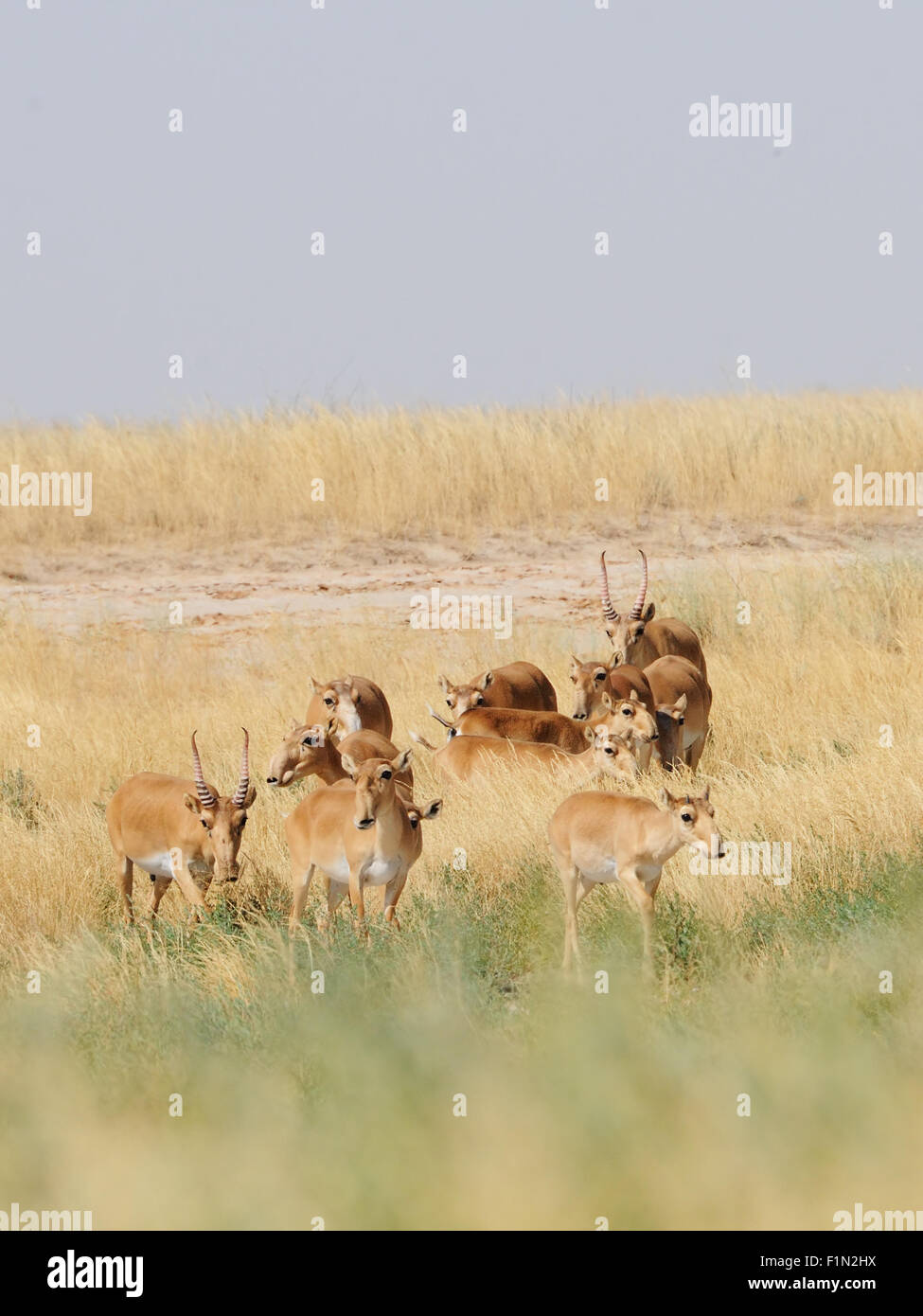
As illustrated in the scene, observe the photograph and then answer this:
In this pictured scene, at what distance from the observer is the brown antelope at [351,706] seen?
12.7 m

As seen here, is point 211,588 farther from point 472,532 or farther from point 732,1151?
point 732,1151

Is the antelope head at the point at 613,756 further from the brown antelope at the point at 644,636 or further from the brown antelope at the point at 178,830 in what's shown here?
the brown antelope at the point at 644,636

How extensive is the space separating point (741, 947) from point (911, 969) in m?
1.12

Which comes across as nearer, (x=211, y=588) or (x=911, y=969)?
(x=911, y=969)

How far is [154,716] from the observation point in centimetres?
1589

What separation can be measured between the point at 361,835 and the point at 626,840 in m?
1.36

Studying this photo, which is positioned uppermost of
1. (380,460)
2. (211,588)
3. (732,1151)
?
(380,460)

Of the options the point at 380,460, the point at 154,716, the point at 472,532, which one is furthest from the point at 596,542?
the point at 154,716

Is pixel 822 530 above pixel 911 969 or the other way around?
above

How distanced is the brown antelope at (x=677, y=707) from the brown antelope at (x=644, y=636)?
2.59ft

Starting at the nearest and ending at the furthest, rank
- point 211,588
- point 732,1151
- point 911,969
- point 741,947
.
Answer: point 732,1151 → point 911,969 → point 741,947 → point 211,588

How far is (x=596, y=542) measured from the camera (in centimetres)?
2225

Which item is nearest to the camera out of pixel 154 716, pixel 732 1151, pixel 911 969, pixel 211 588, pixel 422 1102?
pixel 732 1151

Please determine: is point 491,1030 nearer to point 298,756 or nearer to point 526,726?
point 298,756
